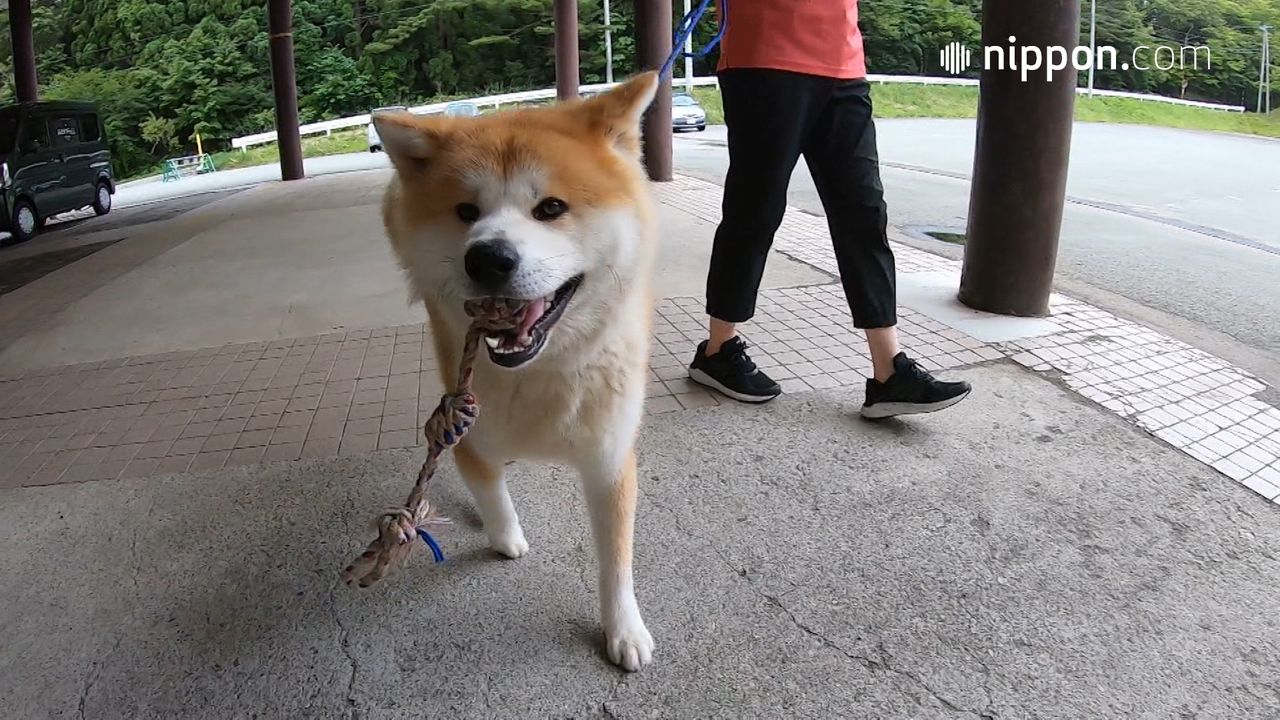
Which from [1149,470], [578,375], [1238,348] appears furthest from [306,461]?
[1238,348]

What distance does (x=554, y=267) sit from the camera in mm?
1521

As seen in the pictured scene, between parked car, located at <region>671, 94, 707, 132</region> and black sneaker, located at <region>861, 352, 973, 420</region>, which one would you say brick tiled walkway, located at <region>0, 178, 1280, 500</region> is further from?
parked car, located at <region>671, 94, 707, 132</region>

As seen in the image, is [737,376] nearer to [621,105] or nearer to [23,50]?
[621,105]

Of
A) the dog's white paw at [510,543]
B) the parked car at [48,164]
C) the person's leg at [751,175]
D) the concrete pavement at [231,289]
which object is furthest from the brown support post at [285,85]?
the dog's white paw at [510,543]

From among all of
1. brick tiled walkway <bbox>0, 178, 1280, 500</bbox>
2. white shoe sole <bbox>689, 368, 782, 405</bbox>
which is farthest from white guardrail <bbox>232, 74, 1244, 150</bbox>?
white shoe sole <bbox>689, 368, 782, 405</bbox>

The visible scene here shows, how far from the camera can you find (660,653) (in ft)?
5.99

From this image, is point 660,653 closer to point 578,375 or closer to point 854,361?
point 578,375

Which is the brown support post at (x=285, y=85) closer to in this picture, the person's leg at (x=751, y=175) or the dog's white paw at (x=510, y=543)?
the person's leg at (x=751, y=175)

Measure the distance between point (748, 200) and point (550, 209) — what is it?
1513 millimetres

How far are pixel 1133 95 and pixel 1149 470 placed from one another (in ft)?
124

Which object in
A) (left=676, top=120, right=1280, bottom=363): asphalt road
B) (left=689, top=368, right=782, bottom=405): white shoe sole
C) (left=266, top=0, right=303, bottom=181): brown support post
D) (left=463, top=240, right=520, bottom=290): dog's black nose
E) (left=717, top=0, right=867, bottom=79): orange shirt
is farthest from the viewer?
(left=266, top=0, right=303, bottom=181): brown support post

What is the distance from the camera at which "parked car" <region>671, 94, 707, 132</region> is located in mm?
23547

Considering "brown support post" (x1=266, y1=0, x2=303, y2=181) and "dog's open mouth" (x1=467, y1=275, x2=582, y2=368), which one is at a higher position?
"brown support post" (x1=266, y1=0, x2=303, y2=181)

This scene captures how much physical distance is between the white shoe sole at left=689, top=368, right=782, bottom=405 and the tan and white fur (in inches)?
47.0
